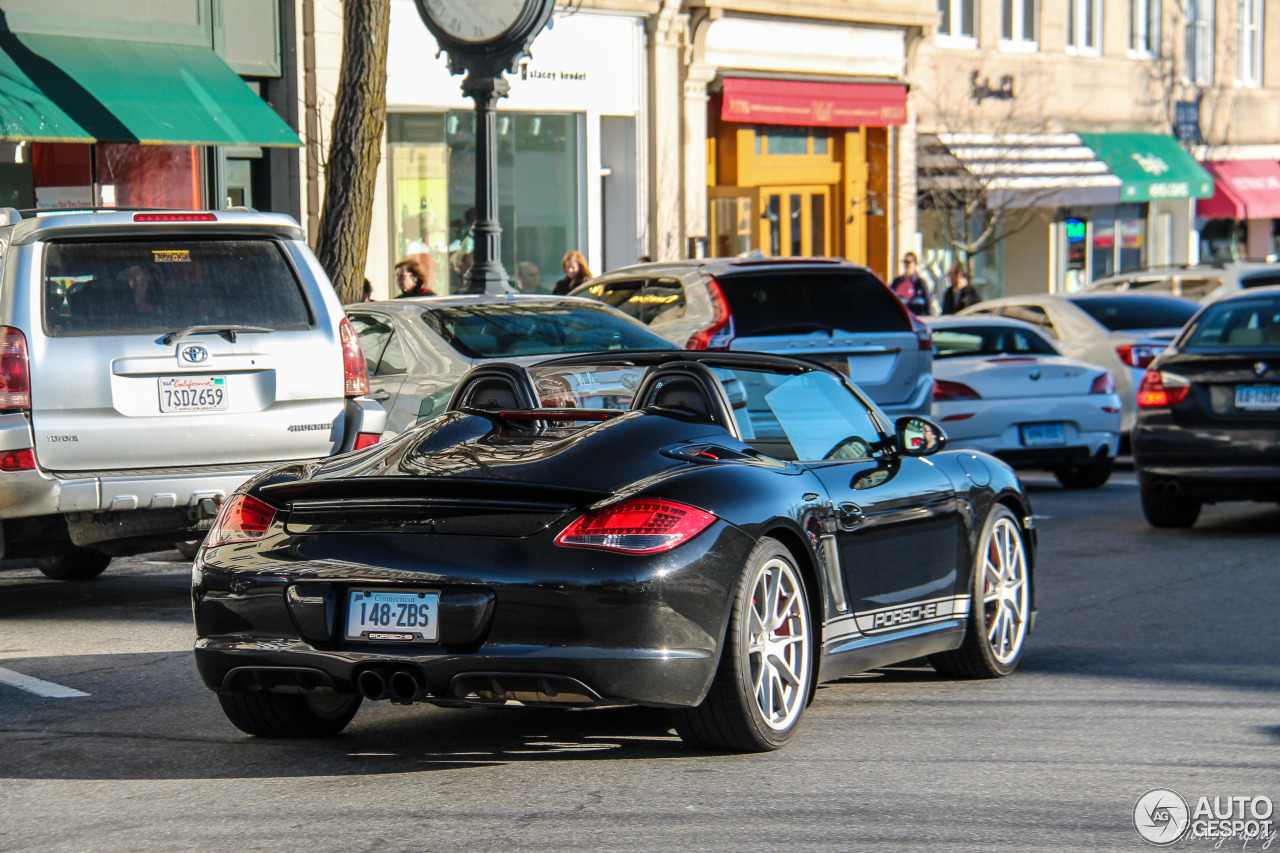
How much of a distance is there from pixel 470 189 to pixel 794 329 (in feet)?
36.2

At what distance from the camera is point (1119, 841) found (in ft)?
16.4

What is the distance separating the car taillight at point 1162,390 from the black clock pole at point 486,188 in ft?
16.6

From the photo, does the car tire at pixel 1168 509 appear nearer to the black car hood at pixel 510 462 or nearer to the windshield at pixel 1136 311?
the windshield at pixel 1136 311

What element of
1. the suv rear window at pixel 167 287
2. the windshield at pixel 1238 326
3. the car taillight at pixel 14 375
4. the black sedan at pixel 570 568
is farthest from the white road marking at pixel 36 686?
the windshield at pixel 1238 326

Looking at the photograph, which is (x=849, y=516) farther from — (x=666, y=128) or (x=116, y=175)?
(x=666, y=128)

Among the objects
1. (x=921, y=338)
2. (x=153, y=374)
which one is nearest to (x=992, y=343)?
(x=921, y=338)

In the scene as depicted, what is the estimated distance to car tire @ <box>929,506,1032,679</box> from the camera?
7367 millimetres

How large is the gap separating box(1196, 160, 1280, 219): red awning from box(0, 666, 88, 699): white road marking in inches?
1423

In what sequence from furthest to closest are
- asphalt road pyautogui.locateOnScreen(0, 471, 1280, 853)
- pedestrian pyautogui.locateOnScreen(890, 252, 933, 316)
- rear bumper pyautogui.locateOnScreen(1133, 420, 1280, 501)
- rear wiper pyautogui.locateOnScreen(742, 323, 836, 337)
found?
pedestrian pyautogui.locateOnScreen(890, 252, 933, 316), rear wiper pyautogui.locateOnScreen(742, 323, 836, 337), rear bumper pyautogui.locateOnScreen(1133, 420, 1280, 501), asphalt road pyautogui.locateOnScreen(0, 471, 1280, 853)

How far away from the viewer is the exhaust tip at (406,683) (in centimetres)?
557

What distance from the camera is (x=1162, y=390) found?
41.5 ft

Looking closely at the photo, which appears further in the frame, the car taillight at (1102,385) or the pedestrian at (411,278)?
the pedestrian at (411,278)

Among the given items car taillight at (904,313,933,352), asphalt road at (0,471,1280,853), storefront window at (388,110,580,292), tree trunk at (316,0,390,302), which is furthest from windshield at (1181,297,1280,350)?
storefront window at (388,110,580,292)

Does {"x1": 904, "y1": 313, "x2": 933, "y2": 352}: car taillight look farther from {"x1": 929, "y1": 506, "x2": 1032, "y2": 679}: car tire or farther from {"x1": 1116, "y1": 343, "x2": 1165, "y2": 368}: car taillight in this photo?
{"x1": 929, "y1": 506, "x2": 1032, "y2": 679}: car tire
